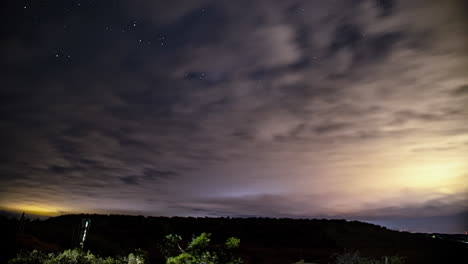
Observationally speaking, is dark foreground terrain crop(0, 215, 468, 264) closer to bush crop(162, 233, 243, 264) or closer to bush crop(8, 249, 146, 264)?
bush crop(8, 249, 146, 264)

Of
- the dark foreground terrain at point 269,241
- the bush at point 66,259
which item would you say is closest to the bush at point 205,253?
the bush at point 66,259

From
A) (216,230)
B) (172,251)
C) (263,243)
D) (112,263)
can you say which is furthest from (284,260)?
(216,230)

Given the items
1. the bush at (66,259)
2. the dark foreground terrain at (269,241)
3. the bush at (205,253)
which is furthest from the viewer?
the dark foreground terrain at (269,241)

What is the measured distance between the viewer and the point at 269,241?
153ft

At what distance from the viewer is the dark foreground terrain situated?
27.5m

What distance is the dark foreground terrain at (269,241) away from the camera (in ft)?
90.1

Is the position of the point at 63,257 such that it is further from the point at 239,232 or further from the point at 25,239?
the point at 239,232

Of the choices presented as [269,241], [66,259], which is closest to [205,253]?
[66,259]

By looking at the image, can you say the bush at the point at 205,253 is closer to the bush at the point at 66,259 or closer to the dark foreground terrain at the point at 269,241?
the bush at the point at 66,259

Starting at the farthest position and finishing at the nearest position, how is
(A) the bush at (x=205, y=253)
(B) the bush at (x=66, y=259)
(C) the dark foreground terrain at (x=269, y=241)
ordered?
(C) the dark foreground terrain at (x=269, y=241) → (B) the bush at (x=66, y=259) → (A) the bush at (x=205, y=253)

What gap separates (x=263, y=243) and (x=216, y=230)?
43.3ft

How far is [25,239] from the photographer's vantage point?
22.3 meters

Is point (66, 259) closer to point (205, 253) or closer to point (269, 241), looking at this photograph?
point (205, 253)

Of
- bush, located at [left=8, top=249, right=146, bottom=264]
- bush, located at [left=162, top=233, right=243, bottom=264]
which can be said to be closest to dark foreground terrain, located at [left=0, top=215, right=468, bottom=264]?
bush, located at [left=8, top=249, right=146, bottom=264]
